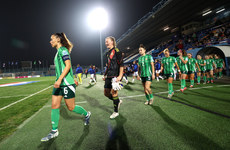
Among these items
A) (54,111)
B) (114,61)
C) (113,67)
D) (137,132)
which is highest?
(114,61)

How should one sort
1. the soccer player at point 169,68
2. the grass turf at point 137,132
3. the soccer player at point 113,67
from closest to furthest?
the grass turf at point 137,132 < the soccer player at point 113,67 < the soccer player at point 169,68

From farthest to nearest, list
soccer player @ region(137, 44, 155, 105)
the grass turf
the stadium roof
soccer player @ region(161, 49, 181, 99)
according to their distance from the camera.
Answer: the stadium roof
soccer player @ region(161, 49, 181, 99)
soccer player @ region(137, 44, 155, 105)
the grass turf

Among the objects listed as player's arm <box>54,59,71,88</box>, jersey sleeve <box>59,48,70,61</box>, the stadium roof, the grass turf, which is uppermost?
the stadium roof

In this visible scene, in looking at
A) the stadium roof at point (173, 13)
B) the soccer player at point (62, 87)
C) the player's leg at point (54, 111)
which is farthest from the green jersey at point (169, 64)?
the stadium roof at point (173, 13)

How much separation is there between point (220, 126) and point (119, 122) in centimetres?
220

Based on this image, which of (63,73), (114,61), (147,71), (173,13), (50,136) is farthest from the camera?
(173,13)

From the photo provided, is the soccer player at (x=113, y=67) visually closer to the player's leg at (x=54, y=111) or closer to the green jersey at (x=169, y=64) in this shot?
the player's leg at (x=54, y=111)

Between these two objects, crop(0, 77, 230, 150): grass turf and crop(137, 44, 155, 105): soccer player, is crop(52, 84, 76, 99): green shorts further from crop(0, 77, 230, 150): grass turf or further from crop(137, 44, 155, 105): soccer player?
crop(137, 44, 155, 105): soccer player

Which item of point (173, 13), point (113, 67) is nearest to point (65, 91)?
point (113, 67)

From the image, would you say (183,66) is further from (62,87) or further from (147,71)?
(62,87)

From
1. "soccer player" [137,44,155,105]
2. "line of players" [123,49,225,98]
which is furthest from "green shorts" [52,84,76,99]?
"line of players" [123,49,225,98]

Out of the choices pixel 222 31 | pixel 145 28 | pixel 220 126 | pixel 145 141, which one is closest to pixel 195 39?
pixel 222 31

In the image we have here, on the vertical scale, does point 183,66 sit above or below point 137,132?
above

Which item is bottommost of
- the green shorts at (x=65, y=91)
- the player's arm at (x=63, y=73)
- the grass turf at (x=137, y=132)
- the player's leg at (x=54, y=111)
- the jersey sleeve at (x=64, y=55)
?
the grass turf at (x=137, y=132)
